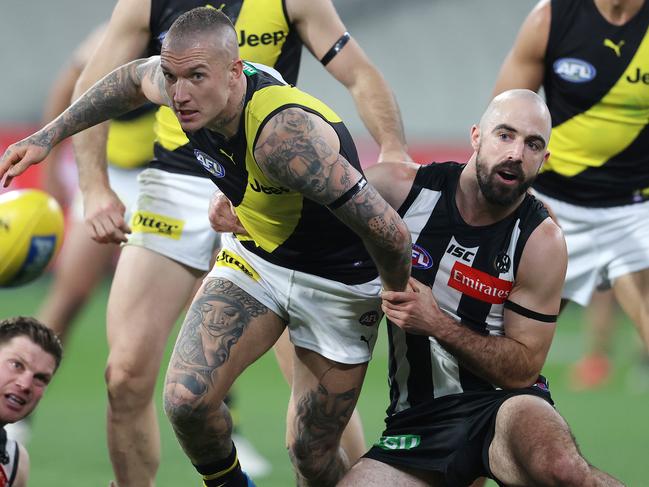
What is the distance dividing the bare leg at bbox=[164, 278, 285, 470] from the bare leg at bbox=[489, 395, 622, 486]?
96 centimetres

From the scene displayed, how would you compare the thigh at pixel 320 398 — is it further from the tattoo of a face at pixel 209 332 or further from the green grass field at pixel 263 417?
the green grass field at pixel 263 417

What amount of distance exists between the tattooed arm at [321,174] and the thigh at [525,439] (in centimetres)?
81

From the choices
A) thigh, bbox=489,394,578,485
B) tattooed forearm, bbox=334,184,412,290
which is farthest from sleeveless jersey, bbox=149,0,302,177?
thigh, bbox=489,394,578,485

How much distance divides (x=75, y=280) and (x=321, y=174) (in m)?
3.15

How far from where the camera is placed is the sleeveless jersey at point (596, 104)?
585cm

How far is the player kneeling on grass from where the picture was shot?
4.81 meters

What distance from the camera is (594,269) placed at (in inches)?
236

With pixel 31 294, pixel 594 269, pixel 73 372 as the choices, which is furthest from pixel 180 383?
pixel 31 294

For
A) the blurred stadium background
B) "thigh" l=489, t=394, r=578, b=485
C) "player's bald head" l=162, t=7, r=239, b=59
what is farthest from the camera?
the blurred stadium background

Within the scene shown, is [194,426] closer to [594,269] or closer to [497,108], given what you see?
[497,108]

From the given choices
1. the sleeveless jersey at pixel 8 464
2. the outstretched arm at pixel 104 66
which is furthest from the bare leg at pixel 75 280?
the sleeveless jersey at pixel 8 464

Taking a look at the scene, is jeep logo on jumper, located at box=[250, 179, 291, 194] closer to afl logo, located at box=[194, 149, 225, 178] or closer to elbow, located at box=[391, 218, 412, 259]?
afl logo, located at box=[194, 149, 225, 178]

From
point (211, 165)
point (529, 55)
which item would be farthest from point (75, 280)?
point (529, 55)

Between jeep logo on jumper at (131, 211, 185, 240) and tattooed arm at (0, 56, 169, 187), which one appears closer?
tattooed arm at (0, 56, 169, 187)
